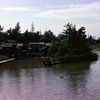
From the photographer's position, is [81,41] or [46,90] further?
[81,41]

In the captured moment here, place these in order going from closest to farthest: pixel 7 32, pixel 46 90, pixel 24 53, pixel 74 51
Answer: pixel 46 90 → pixel 74 51 → pixel 24 53 → pixel 7 32

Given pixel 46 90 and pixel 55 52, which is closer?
pixel 46 90

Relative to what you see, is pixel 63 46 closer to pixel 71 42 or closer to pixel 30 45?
pixel 71 42

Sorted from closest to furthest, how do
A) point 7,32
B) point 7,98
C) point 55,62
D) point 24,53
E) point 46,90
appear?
point 7,98 → point 46,90 → point 55,62 → point 24,53 → point 7,32

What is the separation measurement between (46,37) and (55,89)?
97.2m

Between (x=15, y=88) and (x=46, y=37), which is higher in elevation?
(x=46, y=37)

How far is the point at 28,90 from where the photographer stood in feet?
90.7

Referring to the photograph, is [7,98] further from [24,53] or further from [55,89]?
[24,53]

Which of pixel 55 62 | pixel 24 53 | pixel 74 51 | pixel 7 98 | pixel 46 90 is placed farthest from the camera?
pixel 24 53

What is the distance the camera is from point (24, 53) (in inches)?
3816

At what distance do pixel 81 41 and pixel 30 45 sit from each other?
1225 inches

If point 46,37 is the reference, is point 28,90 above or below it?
below

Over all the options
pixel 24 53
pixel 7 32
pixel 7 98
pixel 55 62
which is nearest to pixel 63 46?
pixel 55 62

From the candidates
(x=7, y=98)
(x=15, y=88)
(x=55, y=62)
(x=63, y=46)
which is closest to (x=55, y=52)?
(x=63, y=46)
